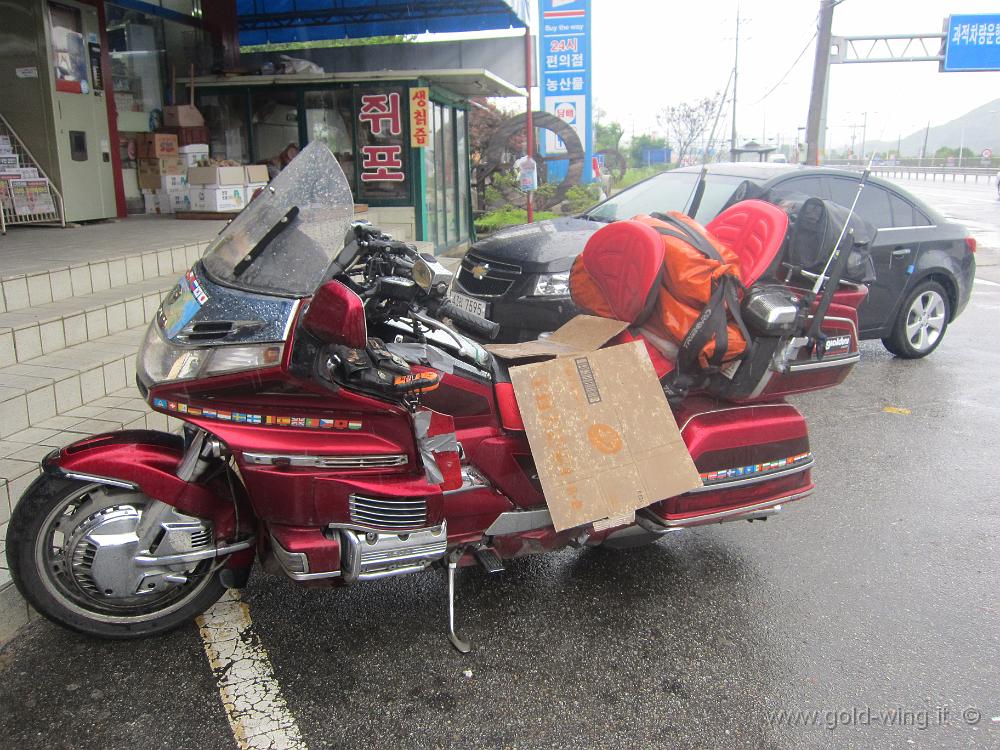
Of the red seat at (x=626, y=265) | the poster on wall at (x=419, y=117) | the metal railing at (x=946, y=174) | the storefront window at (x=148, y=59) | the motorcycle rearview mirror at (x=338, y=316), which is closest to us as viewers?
the motorcycle rearview mirror at (x=338, y=316)

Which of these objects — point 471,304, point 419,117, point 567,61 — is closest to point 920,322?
point 471,304

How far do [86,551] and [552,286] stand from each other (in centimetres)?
376

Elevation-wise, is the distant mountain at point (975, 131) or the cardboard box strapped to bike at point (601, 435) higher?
the distant mountain at point (975, 131)

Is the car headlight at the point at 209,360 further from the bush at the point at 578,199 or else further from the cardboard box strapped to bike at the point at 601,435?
the bush at the point at 578,199

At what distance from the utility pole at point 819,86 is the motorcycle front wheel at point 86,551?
58.2 feet

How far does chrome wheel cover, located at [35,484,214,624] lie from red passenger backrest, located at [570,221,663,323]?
6.05ft

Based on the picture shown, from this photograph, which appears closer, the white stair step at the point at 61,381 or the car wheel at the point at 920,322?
the white stair step at the point at 61,381

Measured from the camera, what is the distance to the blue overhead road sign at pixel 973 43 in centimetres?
2228

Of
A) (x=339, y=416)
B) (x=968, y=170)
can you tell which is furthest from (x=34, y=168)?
(x=968, y=170)

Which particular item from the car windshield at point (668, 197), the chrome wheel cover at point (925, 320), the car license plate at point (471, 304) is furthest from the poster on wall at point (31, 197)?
the chrome wheel cover at point (925, 320)

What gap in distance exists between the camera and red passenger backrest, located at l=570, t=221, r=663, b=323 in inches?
123

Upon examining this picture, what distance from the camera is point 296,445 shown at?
2.56 m

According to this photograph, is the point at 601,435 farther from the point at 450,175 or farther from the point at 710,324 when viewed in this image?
the point at 450,175

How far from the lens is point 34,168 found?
7.87 m
